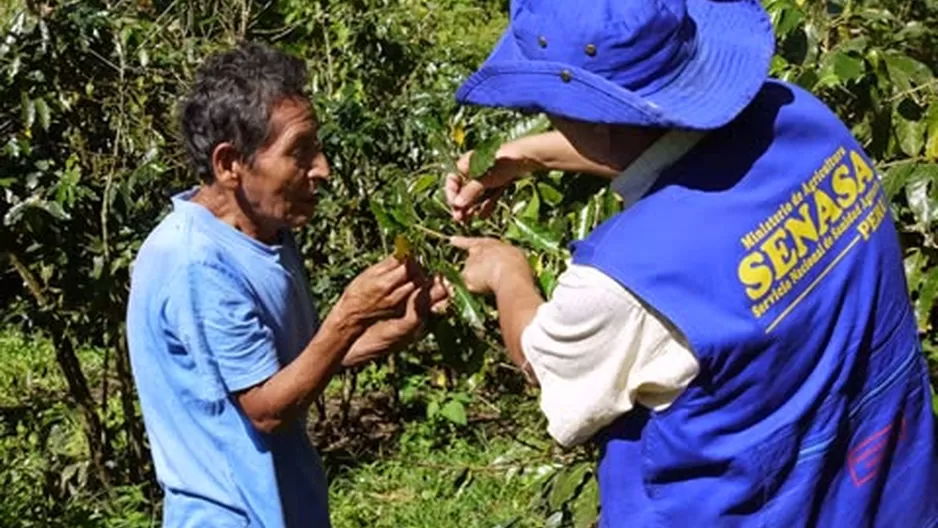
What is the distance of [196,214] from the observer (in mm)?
2736

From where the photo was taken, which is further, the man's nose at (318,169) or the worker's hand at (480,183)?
the man's nose at (318,169)

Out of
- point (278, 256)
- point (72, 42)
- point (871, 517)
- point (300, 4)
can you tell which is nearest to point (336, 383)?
point (300, 4)

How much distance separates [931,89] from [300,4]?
10.4ft

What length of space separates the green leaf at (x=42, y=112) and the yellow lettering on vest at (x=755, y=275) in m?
2.88

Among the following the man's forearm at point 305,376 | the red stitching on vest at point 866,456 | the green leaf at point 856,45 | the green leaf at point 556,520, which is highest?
the green leaf at point 856,45

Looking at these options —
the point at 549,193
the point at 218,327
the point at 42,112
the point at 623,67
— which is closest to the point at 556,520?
the point at 549,193

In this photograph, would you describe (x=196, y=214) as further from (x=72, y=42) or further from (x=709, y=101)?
(x=72, y=42)

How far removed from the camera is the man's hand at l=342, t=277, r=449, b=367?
8.64ft

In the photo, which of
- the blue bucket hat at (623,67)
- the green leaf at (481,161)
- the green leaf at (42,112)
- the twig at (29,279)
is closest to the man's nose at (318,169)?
the green leaf at (481,161)

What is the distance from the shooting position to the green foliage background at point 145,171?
3.55 metres

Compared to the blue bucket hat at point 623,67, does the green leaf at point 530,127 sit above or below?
below

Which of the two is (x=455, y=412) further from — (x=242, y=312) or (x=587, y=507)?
(x=242, y=312)

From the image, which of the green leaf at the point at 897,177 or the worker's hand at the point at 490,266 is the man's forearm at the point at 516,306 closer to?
the worker's hand at the point at 490,266

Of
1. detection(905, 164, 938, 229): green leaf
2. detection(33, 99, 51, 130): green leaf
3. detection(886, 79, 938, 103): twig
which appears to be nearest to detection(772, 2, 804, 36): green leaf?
detection(886, 79, 938, 103): twig
